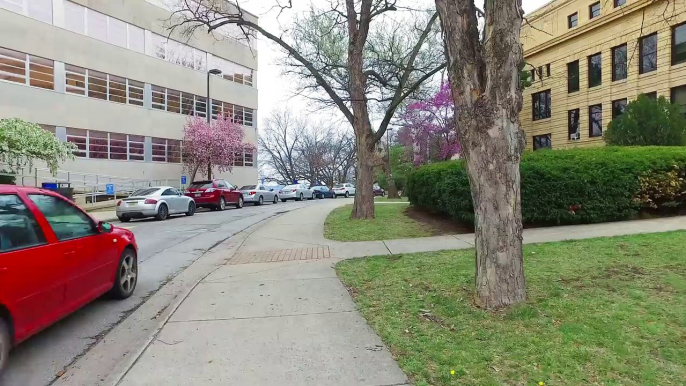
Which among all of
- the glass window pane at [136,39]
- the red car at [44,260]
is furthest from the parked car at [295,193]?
the red car at [44,260]

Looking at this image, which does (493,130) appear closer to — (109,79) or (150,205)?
(150,205)

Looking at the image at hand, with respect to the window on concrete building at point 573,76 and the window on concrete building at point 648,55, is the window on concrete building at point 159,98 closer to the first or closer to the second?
Answer: the window on concrete building at point 573,76

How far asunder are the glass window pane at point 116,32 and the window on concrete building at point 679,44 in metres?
30.1

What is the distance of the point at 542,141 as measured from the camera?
33.3 m

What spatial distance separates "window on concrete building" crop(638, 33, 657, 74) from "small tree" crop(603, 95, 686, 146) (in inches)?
356

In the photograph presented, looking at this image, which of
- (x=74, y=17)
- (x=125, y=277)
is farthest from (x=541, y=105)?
(x=125, y=277)

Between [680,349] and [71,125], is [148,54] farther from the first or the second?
[680,349]

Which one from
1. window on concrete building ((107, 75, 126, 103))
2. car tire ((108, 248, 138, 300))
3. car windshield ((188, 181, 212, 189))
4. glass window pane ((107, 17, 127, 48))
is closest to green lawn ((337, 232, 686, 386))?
car tire ((108, 248, 138, 300))

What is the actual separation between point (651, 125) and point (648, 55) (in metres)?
11.0

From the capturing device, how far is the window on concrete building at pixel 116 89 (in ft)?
90.8

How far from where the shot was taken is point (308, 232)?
1221 centimetres

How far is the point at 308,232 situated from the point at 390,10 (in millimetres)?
7140

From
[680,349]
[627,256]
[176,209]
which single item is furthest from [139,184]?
[680,349]

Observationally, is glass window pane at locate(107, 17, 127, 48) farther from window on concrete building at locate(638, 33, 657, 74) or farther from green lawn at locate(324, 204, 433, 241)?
window on concrete building at locate(638, 33, 657, 74)
